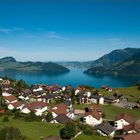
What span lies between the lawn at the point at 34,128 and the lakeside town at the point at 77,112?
899mm

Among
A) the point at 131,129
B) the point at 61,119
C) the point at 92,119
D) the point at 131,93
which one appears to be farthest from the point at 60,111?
the point at 131,93

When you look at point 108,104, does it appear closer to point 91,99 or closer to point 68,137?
point 91,99

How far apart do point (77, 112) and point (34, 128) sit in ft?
82.7

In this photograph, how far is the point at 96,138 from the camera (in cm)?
5322

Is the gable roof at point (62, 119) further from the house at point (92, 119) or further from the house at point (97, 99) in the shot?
the house at point (97, 99)

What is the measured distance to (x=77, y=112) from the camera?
261ft

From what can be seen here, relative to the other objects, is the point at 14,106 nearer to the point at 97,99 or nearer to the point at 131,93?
the point at 97,99

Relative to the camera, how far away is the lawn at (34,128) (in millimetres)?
50975

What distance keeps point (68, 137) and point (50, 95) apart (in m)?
45.4

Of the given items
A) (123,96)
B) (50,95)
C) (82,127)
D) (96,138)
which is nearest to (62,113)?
(82,127)

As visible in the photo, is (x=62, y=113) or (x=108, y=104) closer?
(x=62, y=113)

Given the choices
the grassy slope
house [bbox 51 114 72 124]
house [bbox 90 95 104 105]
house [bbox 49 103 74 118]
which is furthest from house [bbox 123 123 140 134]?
the grassy slope

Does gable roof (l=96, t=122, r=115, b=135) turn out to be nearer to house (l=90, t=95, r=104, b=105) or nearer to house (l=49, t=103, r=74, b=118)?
house (l=49, t=103, r=74, b=118)

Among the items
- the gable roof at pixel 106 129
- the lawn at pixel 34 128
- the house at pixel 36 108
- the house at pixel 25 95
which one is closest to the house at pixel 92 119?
the gable roof at pixel 106 129
